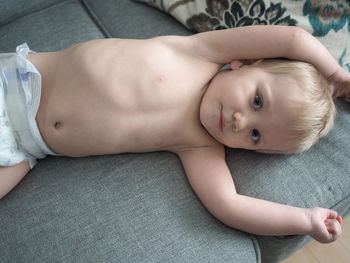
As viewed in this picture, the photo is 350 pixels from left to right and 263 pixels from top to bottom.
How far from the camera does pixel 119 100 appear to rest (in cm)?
100

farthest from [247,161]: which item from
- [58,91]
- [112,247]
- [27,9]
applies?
[27,9]

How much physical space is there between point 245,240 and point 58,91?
26.5 inches

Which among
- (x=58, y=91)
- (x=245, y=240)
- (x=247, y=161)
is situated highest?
(x=58, y=91)

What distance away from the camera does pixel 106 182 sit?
0.99 metres

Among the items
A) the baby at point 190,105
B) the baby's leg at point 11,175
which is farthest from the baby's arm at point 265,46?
the baby's leg at point 11,175

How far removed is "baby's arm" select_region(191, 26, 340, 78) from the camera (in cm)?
98

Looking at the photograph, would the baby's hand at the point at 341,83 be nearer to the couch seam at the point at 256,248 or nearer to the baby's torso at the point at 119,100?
the baby's torso at the point at 119,100

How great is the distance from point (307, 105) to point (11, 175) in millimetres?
830

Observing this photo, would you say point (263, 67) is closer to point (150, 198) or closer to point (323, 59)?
point (323, 59)

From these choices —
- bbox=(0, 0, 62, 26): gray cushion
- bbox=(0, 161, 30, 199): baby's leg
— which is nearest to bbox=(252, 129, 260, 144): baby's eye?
bbox=(0, 161, 30, 199): baby's leg

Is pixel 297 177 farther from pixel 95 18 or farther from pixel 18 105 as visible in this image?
pixel 95 18

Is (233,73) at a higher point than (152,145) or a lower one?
higher

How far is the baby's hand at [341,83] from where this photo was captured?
1.02m

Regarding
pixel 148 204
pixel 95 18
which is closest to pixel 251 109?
pixel 148 204
